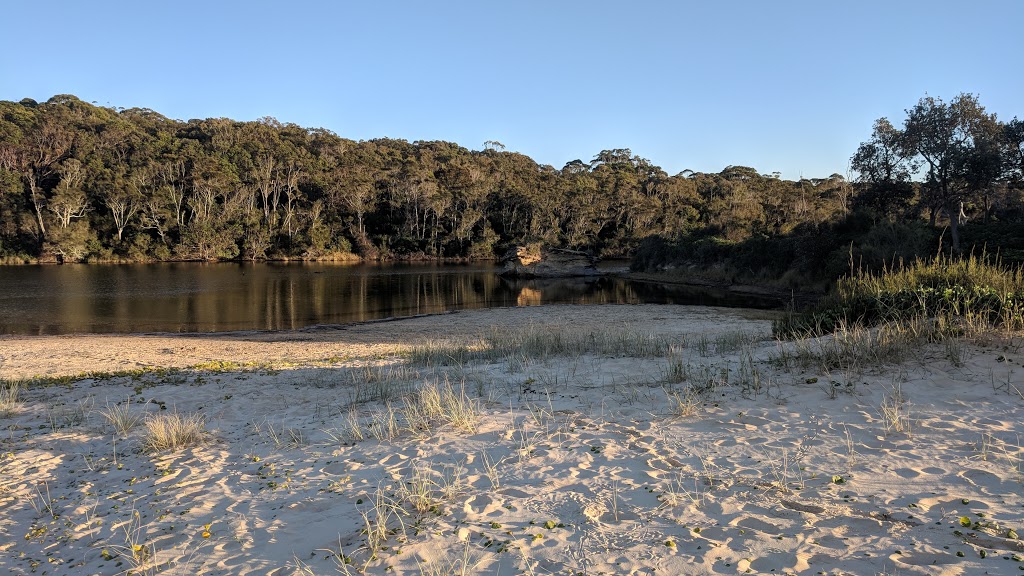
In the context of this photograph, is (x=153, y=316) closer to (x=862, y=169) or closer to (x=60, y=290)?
(x=60, y=290)

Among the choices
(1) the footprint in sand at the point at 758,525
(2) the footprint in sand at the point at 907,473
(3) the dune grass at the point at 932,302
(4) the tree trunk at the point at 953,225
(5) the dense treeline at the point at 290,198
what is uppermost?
(5) the dense treeline at the point at 290,198

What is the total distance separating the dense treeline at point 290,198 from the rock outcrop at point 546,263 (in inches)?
535

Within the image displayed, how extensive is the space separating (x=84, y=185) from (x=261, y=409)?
81.2 metres

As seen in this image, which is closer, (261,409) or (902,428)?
(902,428)

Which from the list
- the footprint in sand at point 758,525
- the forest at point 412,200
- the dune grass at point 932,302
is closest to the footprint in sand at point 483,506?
the footprint in sand at point 758,525

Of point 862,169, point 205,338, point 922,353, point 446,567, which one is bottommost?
point 205,338

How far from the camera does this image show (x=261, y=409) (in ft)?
22.6

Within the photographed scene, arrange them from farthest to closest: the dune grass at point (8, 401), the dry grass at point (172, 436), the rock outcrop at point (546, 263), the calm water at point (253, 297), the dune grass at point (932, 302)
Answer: the rock outcrop at point (546, 263) < the calm water at point (253, 297) < the dune grass at point (932, 302) < the dune grass at point (8, 401) < the dry grass at point (172, 436)

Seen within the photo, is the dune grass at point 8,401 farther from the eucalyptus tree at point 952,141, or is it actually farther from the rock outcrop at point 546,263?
the rock outcrop at point 546,263

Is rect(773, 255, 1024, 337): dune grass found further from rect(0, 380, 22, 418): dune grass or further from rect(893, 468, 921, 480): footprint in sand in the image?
rect(0, 380, 22, 418): dune grass

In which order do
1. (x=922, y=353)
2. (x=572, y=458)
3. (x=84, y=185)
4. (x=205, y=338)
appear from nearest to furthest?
1. (x=572, y=458)
2. (x=922, y=353)
3. (x=205, y=338)
4. (x=84, y=185)

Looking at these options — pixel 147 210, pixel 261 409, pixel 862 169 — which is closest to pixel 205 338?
pixel 261 409

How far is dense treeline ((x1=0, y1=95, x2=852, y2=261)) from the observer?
65.0 metres

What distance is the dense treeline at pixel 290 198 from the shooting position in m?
65.0
